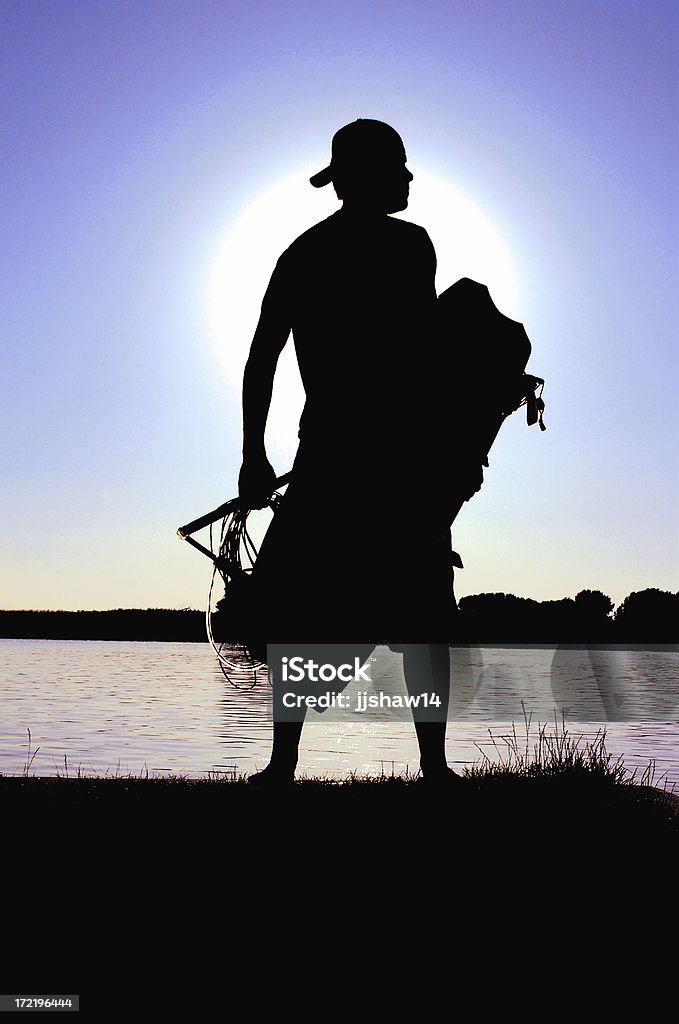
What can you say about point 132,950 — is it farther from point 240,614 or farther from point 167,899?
point 240,614

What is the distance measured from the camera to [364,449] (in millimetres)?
5496

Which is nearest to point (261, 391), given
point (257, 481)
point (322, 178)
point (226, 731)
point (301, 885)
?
point (257, 481)

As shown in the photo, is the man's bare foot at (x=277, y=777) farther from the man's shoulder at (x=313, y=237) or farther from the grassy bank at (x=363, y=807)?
the man's shoulder at (x=313, y=237)

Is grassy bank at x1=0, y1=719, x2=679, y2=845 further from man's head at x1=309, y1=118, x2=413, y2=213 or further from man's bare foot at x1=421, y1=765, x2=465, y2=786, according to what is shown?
man's head at x1=309, y1=118, x2=413, y2=213

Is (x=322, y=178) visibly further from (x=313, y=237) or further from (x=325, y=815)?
(x=325, y=815)

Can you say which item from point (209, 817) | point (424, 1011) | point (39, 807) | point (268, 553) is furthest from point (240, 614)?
point (424, 1011)

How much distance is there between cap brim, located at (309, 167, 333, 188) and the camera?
566cm

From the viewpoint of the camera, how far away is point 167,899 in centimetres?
416

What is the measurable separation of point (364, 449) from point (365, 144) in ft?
5.15

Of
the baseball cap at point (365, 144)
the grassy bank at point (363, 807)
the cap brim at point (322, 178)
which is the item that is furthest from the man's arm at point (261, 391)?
the grassy bank at point (363, 807)

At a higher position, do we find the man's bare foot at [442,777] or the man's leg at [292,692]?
the man's leg at [292,692]

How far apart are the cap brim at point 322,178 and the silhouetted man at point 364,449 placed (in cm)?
4

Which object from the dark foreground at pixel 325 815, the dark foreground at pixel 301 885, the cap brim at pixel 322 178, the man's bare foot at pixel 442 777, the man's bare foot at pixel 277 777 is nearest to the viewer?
the dark foreground at pixel 301 885

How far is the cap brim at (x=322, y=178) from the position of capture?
5660 mm
